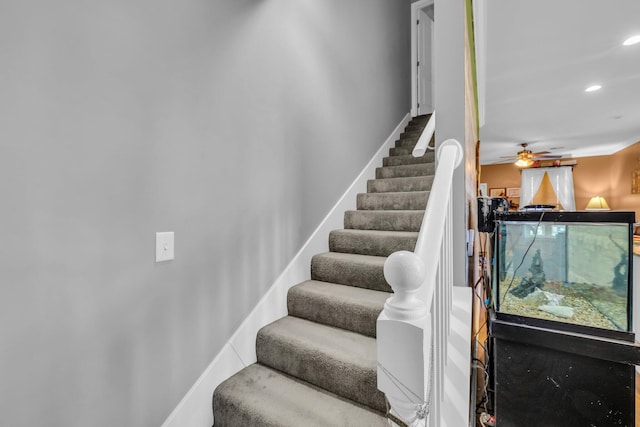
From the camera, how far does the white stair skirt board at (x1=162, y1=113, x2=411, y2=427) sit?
1.35m

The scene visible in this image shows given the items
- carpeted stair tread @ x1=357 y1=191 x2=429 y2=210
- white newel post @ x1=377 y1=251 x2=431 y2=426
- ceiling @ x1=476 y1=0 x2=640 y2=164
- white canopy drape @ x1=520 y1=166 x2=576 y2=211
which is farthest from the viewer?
white canopy drape @ x1=520 y1=166 x2=576 y2=211

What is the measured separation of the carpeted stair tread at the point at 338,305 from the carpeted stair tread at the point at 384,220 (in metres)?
0.59

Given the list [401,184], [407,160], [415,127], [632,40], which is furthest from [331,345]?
[632,40]

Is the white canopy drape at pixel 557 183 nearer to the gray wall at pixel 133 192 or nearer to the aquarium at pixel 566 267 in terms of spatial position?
the aquarium at pixel 566 267

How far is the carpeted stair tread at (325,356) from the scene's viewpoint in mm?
1276

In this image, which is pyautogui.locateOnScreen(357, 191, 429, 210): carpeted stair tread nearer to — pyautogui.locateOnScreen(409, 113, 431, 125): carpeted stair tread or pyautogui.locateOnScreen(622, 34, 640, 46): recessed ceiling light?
pyautogui.locateOnScreen(409, 113, 431, 125): carpeted stair tread

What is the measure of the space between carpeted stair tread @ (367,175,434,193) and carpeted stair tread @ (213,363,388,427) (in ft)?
5.79

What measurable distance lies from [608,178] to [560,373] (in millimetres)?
7617

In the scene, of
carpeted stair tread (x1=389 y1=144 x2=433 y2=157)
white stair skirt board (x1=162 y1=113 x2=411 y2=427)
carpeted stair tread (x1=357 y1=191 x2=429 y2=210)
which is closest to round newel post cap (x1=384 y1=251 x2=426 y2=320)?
white stair skirt board (x1=162 y1=113 x2=411 y2=427)

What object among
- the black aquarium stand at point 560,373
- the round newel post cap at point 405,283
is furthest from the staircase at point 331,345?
the round newel post cap at point 405,283

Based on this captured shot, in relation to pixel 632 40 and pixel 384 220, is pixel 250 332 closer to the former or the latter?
Result: pixel 384 220

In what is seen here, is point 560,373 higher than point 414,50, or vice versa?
point 414,50

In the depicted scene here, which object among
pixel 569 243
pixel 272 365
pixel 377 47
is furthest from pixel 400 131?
pixel 272 365

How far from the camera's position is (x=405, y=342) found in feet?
Answer: 1.82
